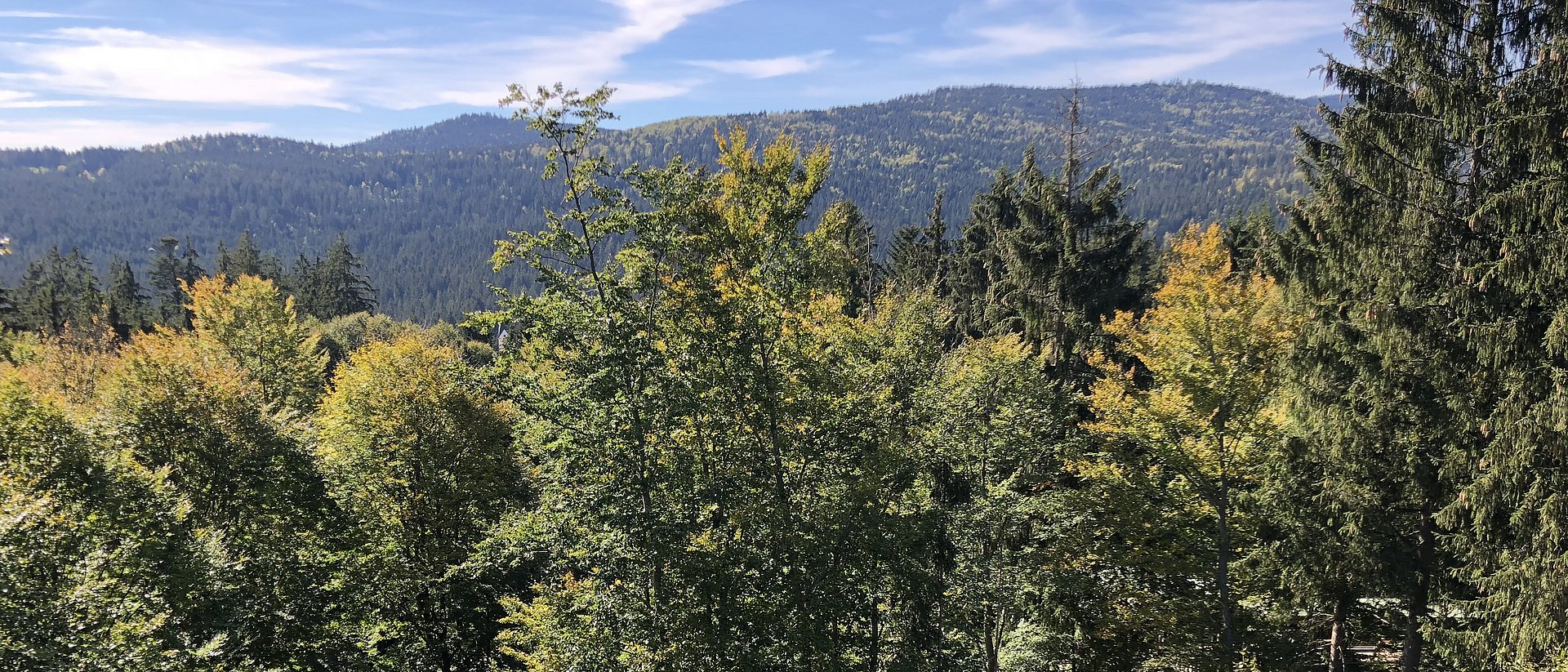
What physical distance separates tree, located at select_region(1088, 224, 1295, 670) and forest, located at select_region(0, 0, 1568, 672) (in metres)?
0.08

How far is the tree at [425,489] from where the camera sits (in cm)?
1883

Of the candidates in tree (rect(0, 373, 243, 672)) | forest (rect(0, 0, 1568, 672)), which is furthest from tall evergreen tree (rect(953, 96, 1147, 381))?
tree (rect(0, 373, 243, 672))

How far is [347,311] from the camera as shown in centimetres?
7838

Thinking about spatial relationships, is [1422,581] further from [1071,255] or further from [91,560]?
[91,560]

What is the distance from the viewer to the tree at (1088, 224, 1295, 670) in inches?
595

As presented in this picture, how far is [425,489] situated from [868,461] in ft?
43.0

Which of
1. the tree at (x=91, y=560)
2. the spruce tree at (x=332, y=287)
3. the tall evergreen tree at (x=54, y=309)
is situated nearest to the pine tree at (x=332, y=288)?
the spruce tree at (x=332, y=287)

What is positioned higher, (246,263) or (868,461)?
(246,263)

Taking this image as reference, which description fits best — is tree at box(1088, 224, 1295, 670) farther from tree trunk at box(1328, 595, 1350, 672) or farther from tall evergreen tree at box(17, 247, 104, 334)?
tall evergreen tree at box(17, 247, 104, 334)

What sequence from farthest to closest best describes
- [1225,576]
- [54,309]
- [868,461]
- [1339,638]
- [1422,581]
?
[54,309] < [1225,576] < [1339,638] < [868,461] < [1422,581]

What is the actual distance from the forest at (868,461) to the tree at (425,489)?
102mm

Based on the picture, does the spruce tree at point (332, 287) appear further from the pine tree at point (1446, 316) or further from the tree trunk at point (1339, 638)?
the pine tree at point (1446, 316)

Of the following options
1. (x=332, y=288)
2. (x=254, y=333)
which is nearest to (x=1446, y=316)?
(x=254, y=333)

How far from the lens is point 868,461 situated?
13.1m
